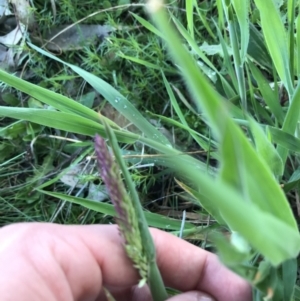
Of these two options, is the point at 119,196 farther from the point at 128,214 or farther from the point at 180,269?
the point at 180,269

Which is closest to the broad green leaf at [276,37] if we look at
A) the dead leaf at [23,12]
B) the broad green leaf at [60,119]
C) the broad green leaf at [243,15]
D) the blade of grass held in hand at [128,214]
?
the broad green leaf at [243,15]

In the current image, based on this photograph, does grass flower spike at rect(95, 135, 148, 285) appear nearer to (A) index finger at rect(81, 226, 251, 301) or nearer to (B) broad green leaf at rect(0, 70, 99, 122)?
(A) index finger at rect(81, 226, 251, 301)

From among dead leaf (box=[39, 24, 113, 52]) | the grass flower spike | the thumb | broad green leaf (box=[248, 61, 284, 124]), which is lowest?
the thumb

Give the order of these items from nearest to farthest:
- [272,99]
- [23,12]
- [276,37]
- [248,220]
Result: [248,220] → [276,37] → [272,99] → [23,12]

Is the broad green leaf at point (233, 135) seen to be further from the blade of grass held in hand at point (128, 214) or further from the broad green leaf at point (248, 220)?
the blade of grass held in hand at point (128, 214)

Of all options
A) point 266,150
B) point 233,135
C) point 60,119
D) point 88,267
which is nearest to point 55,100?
point 60,119

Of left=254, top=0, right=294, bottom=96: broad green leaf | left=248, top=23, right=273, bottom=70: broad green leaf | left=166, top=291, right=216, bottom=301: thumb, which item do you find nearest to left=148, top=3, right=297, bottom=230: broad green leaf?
left=166, top=291, right=216, bottom=301: thumb
